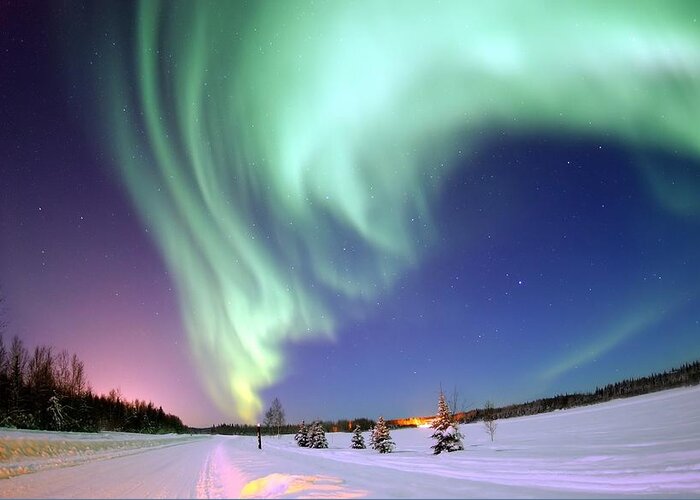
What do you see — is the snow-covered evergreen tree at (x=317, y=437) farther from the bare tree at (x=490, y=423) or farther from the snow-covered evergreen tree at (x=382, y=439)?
the bare tree at (x=490, y=423)

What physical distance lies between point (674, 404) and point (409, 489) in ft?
188

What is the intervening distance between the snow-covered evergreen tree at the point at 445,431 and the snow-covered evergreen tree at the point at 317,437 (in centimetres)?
2248

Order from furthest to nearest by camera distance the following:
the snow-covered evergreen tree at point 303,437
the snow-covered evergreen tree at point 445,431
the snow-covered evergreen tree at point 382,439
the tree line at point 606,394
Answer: the tree line at point 606,394 → the snow-covered evergreen tree at point 303,437 → the snow-covered evergreen tree at point 382,439 → the snow-covered evergreen tree at point 445,431

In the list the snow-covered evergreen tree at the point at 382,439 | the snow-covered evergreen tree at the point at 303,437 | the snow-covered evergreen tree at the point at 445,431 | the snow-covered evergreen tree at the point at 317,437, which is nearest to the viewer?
the snow-covered evergreen tree at the point at 445,431

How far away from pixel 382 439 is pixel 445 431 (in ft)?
33.3

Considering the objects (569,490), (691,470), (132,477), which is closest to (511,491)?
(569,490)

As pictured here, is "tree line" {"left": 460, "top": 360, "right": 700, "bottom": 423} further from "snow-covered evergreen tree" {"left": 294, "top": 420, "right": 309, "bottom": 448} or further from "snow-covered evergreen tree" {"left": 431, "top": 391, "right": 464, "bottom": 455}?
"snow-covered evergreen tree" {"left": 431, "top": 391, "right": 464, "bottom": 455}

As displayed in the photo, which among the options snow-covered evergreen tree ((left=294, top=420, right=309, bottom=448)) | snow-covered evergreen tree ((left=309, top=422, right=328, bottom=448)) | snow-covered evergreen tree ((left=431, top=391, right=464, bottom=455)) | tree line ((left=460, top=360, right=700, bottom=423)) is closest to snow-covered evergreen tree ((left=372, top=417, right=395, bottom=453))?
snow-covered evergreen tree ((left=431, top=391, right=464, bottom=455))

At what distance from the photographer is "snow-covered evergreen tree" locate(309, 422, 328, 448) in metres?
50.7

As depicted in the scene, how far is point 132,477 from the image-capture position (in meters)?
13.0

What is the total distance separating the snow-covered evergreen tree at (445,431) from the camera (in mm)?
31703

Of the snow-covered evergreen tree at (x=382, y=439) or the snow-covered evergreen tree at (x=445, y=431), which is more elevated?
the snow-covered evergreen tree at (x=445, y=431)

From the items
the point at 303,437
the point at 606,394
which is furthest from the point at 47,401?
the point at 606,394

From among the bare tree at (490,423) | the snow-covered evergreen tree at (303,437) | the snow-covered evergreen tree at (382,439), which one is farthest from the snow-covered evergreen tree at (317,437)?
the bare tree at (490,423)
